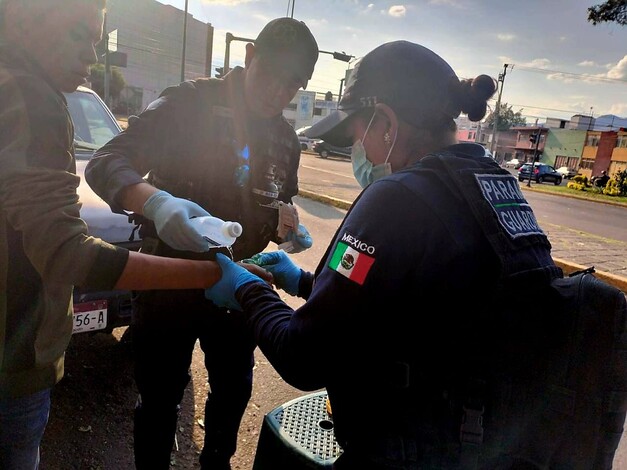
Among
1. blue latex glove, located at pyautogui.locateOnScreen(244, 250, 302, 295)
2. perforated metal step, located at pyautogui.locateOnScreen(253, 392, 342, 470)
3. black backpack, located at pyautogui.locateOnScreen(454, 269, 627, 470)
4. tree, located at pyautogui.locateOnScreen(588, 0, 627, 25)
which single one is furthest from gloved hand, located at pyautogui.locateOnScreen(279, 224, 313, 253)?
tree, located at pyautogui.locateOnScreen(588, 0, 627, 25)

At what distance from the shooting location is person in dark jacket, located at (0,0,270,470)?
1176mm

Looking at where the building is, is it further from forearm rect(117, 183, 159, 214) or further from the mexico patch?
the mexico patch

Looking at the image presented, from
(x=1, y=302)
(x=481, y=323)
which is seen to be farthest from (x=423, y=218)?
(x=1, y=302)

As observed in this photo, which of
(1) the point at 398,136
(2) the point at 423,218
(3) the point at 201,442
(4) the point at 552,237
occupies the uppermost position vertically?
(1) the point at 398,136

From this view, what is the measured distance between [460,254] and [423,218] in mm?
116

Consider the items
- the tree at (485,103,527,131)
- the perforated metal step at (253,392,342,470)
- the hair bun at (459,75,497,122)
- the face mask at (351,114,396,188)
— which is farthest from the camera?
the tree at (485,103,527,131)

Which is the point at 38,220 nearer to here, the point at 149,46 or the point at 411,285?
the point at 411,285

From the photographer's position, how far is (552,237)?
8.41 m

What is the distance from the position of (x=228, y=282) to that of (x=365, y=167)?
63cm

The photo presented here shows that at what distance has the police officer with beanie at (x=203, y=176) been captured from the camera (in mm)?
1984

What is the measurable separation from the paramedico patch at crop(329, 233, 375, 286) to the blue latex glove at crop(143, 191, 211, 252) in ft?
2.31

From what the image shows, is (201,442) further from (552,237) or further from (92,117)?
(552,237)

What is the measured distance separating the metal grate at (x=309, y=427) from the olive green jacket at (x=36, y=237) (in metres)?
0.79

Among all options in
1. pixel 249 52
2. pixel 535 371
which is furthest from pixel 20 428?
pixel 249 52
